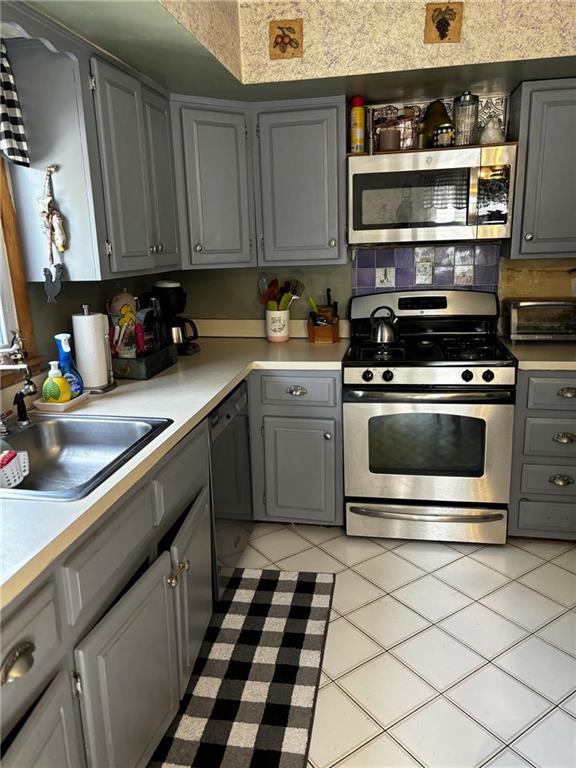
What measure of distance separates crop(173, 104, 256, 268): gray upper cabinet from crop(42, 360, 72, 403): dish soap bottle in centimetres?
98

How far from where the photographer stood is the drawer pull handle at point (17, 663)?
917 mm

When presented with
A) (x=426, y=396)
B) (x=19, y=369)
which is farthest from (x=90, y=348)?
(x=426, y=396)

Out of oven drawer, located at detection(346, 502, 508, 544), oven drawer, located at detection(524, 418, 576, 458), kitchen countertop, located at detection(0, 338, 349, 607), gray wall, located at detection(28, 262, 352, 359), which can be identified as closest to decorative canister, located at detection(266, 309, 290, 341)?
kitchen countertop, located at detection(0, 338, 349, 607)

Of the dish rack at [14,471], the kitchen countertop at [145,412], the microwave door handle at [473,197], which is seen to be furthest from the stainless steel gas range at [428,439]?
Answer: the dish rack at [14,471]

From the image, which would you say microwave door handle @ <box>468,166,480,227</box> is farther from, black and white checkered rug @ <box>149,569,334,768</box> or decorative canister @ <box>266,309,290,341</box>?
black and white checkered rug @ <box>149,569,334,768</box>

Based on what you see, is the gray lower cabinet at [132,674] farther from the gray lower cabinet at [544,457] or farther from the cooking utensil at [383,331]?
the gray lower cabinet at [544,457]

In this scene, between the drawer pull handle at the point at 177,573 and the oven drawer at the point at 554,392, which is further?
the oven drawer at the point at 554,392

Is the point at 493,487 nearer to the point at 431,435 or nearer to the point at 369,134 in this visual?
the point at 431,435

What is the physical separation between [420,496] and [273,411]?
0.79 meters

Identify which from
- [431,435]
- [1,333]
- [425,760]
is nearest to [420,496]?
[431,435]

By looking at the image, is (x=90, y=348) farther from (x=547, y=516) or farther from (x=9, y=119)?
(x=547, y=516)

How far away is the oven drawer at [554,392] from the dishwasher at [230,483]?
127cm

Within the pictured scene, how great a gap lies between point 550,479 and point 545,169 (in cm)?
138

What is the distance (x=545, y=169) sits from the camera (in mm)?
2502
